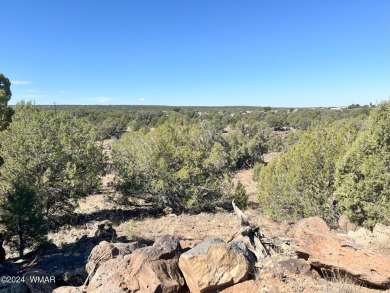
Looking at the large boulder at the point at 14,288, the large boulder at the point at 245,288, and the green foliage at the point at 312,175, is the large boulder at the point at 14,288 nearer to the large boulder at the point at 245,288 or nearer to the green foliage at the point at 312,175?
the large boulder at the point at 245,288

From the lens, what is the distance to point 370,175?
1248 cm

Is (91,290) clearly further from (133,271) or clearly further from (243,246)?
(243,246)

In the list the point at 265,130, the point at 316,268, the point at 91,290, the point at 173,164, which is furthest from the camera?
the point at 265,130

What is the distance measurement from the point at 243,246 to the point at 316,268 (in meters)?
1.82

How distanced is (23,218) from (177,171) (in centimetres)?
1042

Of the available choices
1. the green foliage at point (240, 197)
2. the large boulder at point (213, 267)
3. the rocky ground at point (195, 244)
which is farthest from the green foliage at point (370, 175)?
the green foliage at point (240, 197)

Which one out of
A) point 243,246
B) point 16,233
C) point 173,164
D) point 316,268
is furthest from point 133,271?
point 173,164

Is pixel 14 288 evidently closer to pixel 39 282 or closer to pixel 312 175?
pixel 39 282

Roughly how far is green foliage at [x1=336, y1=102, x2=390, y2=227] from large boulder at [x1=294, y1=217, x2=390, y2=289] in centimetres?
586

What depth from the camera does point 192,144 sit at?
22109 mm

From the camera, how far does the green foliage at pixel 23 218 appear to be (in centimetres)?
1342

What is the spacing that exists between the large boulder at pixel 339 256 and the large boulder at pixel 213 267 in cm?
163

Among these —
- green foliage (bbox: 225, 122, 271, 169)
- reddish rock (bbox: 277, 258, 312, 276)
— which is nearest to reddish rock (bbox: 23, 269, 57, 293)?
reddish rock (bbox: 277, 258, 312, 276)

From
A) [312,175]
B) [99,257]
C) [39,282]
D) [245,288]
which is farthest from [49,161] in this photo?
[245,288]
